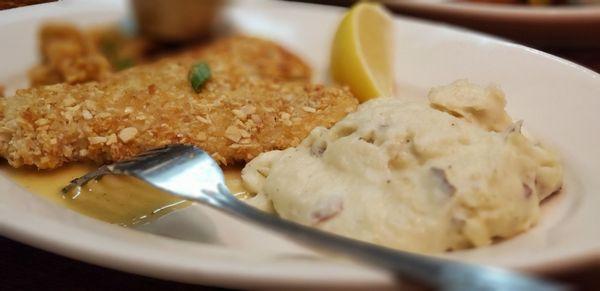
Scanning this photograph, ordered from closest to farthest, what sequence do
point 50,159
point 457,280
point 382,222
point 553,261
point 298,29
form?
point 457,280 → point 553,261 → point 382,222 → point 50,159 → point 298,29

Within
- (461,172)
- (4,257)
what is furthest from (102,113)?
(461,172)

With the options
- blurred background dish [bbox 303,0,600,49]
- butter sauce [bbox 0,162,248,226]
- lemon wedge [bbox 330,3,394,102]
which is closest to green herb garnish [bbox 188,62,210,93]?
butter sauce [bbox 0,162,248,226]

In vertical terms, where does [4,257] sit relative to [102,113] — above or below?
below

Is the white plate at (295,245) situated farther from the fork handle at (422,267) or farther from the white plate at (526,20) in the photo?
the white plate at (526,20)

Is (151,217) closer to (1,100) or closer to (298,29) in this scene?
(1,100)

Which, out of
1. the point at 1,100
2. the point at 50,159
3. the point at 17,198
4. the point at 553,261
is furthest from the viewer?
the point at 1,100

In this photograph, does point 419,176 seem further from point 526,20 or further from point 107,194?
point 526,20
